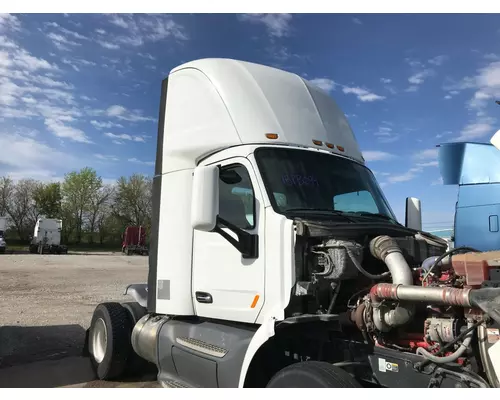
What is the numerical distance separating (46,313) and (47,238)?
31639 mm

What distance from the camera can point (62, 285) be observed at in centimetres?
1623

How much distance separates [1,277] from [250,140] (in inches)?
672

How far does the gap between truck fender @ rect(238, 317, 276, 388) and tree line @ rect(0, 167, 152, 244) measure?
1441 inches

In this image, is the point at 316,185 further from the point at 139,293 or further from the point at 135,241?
the point at 135,241

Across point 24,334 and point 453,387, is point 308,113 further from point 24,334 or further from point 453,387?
point 24,334

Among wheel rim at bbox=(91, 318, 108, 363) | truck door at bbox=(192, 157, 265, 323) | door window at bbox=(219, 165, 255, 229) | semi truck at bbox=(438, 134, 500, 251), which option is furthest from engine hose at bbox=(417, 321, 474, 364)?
semi truck at bbox=(438, 134, 500, 251)

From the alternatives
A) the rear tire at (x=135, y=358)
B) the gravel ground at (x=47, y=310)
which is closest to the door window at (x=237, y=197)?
the rear tire at (x=135, y=358)

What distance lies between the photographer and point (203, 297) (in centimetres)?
489

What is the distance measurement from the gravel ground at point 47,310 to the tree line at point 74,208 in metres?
21.9

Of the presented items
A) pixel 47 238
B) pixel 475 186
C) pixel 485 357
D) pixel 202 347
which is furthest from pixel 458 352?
pixel 47 238

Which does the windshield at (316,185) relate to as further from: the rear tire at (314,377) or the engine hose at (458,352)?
the engine hose at (458,352)

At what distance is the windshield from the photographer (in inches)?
174

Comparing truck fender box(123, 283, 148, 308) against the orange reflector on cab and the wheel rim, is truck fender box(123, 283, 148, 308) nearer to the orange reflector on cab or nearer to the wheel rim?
the wheel rim

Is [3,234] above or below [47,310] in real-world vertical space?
above
